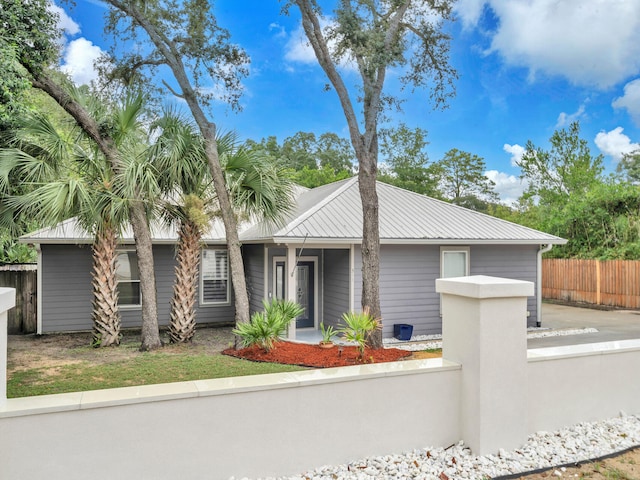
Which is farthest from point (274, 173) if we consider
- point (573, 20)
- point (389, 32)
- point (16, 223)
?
point (573, 20)

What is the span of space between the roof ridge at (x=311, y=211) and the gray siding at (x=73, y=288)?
4046 mm

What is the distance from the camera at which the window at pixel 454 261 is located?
39.5ft

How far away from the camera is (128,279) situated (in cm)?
1279

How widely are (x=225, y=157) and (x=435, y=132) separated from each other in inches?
1214

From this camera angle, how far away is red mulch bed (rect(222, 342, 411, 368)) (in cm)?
792

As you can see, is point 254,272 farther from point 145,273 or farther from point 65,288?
point 65,288

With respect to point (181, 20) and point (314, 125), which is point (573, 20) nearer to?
point (181, 20)

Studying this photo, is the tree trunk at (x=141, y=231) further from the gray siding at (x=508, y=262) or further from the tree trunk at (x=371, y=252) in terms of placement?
the gray siding at (x=508, y=262)

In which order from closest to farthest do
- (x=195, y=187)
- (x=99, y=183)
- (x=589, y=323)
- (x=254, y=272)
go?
1. (x=99, y=183)
2. (x=195, y=187)
3. (x=254, y=272)
4. (x=589, y=323)

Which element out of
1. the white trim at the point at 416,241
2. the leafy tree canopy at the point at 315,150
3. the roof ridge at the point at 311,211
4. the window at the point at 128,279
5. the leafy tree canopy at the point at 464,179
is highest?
the leafy tree canopy at the point at 315,150

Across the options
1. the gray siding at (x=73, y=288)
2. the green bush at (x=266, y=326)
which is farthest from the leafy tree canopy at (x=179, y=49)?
the green bush at (x=266, y=326)

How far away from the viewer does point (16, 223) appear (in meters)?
10.3

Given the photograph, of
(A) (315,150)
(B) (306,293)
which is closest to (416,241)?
(B) (306,293)

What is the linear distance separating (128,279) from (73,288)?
1363 millimetres
